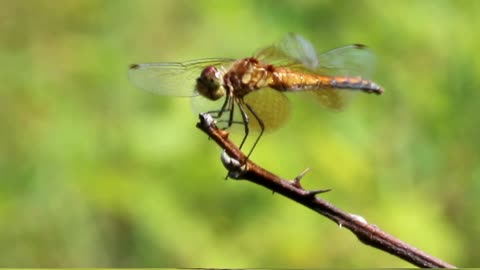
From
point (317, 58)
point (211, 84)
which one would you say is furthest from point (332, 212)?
point (317, 58)

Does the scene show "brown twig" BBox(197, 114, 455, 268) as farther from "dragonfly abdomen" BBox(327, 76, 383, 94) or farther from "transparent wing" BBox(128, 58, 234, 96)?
"dragonfly abdomen" BBox(327, 76, 383, 94)

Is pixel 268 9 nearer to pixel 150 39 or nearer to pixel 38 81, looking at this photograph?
pixel 150 39

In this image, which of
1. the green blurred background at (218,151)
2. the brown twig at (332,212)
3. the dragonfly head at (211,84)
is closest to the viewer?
the brown twig at (332,212)

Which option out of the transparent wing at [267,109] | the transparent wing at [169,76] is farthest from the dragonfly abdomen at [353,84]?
the transparent wing at [169,76]

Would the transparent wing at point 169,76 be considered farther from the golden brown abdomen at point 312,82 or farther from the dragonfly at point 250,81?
the golden brown abdomen at point 312,82

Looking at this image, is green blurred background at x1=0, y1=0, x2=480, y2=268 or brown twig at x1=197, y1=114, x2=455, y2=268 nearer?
brown twig at x1=197, y1=114, x2=455, y2=268

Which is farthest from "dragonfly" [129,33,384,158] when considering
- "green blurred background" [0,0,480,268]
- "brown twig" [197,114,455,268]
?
"green blurred background" [0,0,480,268]

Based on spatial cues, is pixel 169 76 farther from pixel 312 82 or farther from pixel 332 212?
pixel 332 212
